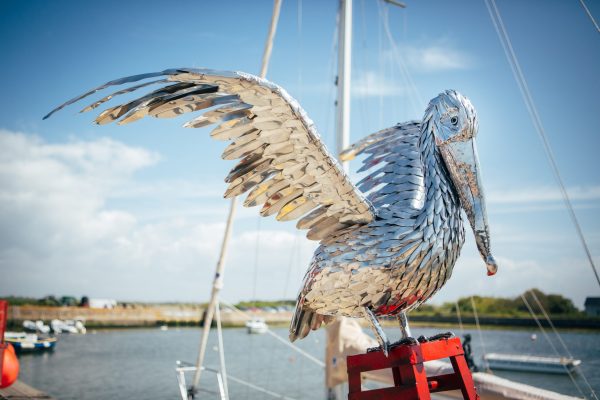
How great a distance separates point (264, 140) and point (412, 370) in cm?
155

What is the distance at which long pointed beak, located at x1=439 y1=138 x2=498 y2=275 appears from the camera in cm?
292

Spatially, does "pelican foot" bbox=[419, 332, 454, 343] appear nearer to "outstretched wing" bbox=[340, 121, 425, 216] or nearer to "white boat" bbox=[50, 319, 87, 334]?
"outstretched wing" bbox=[340, 121, 425, 216]

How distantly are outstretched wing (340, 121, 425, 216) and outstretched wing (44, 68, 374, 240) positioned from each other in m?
0.29

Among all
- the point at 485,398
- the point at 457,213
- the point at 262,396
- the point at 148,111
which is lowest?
the point at 262,396

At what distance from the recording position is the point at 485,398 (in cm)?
555

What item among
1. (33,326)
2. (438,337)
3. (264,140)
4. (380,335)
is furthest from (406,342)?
(33,326)

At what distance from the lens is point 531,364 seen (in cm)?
1842

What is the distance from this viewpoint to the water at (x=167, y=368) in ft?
55.3

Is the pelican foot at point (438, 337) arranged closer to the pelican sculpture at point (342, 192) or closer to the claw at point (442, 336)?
the claw at point (442, 336)

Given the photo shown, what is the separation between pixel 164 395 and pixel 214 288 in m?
11.5

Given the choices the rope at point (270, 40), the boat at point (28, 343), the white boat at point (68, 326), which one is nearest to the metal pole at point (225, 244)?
the rope at point (270, 40)

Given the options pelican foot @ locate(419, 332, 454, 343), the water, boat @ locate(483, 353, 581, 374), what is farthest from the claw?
boat @ locate(483, 353, 581, 374)

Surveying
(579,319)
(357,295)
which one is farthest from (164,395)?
(579,319)

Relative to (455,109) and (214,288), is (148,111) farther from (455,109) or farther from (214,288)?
(214,288)
